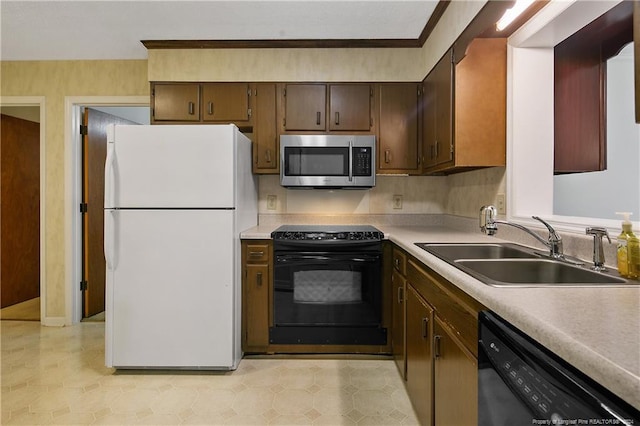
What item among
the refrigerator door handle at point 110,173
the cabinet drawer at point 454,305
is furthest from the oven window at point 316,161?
the cabinet drawer at point 454,305

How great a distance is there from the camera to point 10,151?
3867 mm

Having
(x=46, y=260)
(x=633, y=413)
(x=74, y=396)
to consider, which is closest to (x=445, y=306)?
(x=633, y=413)

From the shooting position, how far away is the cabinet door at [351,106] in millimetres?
2871

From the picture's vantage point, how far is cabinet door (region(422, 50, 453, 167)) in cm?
217

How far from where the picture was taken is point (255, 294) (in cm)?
255

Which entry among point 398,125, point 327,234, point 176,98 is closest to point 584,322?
point 327,234

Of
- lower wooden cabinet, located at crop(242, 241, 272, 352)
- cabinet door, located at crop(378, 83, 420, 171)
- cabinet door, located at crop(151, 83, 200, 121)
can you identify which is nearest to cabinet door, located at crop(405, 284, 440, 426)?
lower wooden cabinet, located at crop(242, 241, 272, 352)

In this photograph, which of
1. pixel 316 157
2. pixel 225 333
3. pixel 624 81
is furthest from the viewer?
pixel 316 157

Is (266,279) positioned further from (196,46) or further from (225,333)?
(196,46)

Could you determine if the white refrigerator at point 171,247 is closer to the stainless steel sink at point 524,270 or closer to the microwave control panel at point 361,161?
the microwave control panel at point 361,161

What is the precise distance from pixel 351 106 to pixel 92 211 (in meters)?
2.63

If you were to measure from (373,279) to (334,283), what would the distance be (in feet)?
0.90

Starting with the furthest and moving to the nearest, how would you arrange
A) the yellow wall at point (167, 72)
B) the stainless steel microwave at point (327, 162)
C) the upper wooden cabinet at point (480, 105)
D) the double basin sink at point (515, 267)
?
the yellow wall at point (167, 72), the stainless steel microwave at point (327, 162), the upper wooden cabinet at point (480, 105), the double basin sink at point (515, 267)

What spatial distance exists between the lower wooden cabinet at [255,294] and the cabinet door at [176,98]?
1.23 m
